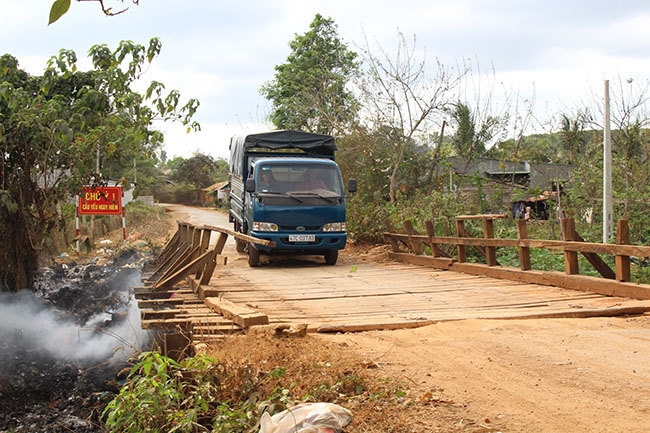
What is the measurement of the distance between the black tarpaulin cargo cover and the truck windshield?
6.52 feet

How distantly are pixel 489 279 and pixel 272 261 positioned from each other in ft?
18.6

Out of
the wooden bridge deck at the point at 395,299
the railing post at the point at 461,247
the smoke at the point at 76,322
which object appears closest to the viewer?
the wooden bridge deck at the point at 395,299

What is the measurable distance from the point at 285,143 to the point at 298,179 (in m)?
2.33

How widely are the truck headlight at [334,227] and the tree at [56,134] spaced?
4409 mm

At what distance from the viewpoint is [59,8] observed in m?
1.47

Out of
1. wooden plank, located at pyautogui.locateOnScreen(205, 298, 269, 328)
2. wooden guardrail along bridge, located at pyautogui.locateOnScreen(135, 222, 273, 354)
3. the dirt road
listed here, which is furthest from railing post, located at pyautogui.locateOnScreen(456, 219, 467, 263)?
wooden plank, located at pyautogui.locateOnScreen(205, 298, 269, 328)

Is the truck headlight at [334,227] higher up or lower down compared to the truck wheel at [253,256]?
higher up

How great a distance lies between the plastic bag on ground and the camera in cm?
395

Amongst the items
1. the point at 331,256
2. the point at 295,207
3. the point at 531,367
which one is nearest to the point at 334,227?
→ the point at 331,256

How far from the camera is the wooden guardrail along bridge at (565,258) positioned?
8.18 meters

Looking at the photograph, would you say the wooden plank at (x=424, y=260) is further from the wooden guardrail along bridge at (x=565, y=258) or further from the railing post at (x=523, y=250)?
the railing post at (x=523, y=250)

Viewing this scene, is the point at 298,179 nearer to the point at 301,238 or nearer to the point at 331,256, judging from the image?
the point at 301,238

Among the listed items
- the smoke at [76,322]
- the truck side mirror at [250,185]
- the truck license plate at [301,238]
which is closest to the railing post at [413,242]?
the truck license plate at [301,238]

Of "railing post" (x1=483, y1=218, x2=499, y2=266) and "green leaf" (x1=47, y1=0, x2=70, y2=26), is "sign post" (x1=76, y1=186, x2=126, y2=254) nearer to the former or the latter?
"railing post" (x1=483, y1=218, x2=499, y2=266)
